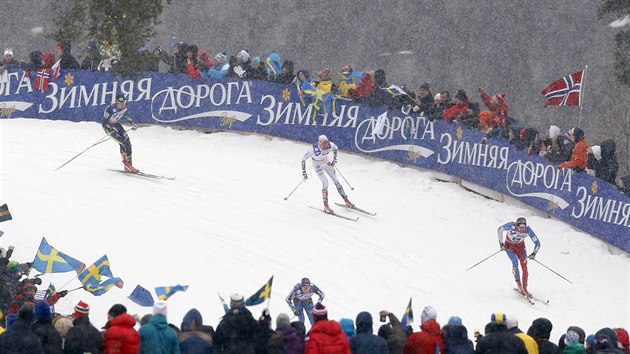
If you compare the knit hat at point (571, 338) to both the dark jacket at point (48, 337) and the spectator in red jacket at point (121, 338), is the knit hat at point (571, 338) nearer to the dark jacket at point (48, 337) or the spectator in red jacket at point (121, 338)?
the spectator in red jacket at point (121, 338)

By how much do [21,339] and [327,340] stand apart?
2964 mm

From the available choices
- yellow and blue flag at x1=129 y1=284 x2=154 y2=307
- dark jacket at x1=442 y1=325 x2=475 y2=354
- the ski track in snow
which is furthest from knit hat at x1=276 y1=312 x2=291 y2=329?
the ski track in snow

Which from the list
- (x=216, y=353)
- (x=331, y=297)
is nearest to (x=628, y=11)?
(x=331, y=297)

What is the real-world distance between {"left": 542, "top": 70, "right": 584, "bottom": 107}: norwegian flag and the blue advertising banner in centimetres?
132

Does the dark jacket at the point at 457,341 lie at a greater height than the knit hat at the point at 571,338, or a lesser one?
lesser

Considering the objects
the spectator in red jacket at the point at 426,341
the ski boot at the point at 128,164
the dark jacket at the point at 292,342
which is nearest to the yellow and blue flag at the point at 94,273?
the dark jacket at the point at 292,342

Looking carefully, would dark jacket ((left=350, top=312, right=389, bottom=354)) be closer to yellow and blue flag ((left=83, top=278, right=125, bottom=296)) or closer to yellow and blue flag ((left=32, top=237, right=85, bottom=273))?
yellow and blue flag ((left=83, top=278, right=125, bottom=296))

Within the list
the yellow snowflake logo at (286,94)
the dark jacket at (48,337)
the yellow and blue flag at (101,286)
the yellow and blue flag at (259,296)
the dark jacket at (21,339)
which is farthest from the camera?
the yellow snowflake logo at (286,94)

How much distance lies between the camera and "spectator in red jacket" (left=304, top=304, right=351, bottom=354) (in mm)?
12078

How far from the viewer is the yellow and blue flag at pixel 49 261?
15977 millimetres

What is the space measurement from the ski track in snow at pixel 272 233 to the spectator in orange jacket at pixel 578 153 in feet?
4.13

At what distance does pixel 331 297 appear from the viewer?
19.2 metres

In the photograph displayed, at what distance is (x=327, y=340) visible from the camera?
1212 cm

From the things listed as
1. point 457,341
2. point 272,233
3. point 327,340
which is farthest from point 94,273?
point 272,233
